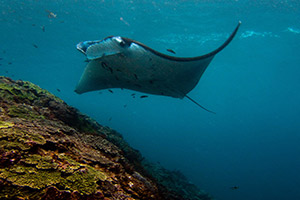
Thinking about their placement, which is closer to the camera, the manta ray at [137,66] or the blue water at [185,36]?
the manta ray at [137,66]

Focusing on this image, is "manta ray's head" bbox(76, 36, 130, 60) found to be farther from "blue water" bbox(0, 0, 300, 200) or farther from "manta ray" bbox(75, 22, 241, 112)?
"blue water" bbox(0, 0, 300, 200)

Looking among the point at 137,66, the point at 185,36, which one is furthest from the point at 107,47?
the point at 185,36

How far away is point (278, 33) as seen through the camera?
20.9 metres

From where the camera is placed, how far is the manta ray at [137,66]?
9.68 feet

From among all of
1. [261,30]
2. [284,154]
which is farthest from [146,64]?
[284,154]

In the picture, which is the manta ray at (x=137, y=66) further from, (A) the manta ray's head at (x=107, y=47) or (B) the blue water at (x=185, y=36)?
(B) the blue water at (x=185, y=36)

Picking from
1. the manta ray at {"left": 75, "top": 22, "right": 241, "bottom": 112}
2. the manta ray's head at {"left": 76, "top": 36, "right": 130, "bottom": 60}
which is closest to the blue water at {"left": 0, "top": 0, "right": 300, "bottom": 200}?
the manta ray at {"left": 75, "top": 22, "right": 241, "bottom": 112}

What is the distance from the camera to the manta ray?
9.68ft

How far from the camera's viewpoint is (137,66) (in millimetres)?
3221

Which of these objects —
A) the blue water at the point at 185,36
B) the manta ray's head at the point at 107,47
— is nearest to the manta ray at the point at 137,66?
the manta ray's head at the point at 107,47

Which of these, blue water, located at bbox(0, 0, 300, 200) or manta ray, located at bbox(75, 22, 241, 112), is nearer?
manta ray, located at bbox(75, 22, 241, 112)

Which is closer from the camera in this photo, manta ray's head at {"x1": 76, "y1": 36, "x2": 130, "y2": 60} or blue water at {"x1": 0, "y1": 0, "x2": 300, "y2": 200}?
manta ray's head at {"x1": 76, "y1": 36, "x2": 130, "y2": 60}

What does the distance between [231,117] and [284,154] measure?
52.3 meters

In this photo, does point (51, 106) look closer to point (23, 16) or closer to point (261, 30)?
point (23, 16)
